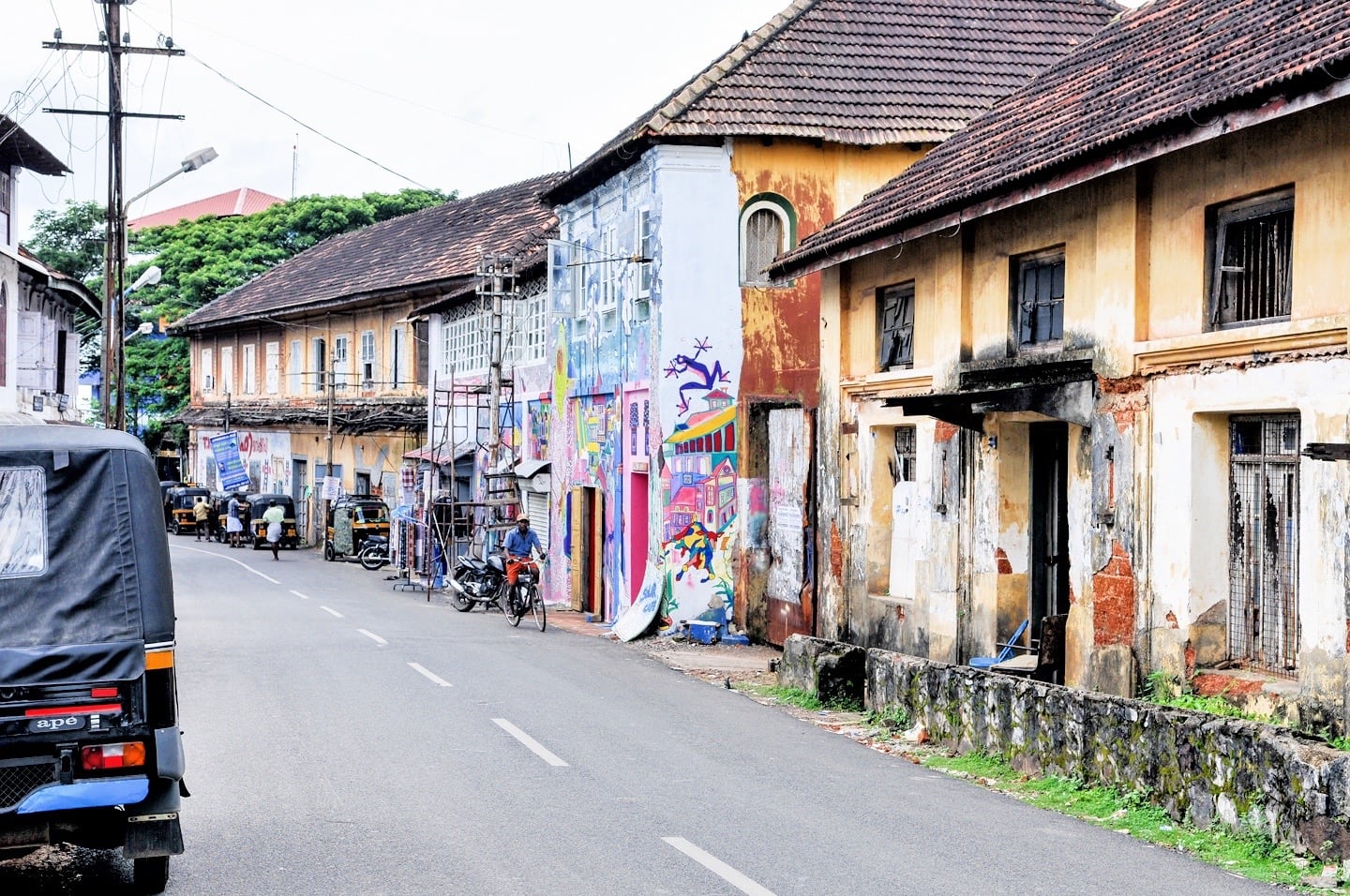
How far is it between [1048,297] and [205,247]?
52.9 metres

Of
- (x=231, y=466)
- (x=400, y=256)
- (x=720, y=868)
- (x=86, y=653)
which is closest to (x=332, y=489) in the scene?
(x=400, y=256)

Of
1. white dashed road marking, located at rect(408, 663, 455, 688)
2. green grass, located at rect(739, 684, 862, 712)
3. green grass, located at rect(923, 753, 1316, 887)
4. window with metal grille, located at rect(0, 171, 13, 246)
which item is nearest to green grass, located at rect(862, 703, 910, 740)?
green grass, located at rect(739, 684, 862, 712)

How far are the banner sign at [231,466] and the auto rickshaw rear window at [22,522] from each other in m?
47.9

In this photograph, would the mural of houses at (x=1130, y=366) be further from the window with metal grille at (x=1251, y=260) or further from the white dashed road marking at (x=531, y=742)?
the white dashed road marking at (x=531, y=742)

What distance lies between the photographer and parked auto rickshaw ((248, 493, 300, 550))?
152 ft

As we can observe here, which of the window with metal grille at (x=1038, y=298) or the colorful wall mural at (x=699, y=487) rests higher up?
the window with metal grille at (x=1038, y=298)

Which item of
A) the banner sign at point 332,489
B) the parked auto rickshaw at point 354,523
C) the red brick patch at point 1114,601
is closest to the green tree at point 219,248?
the banner sign at point 332,489

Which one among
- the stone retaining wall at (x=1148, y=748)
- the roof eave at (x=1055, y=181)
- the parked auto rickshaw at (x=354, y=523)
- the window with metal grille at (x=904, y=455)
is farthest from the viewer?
the parked auto rickshaw at (x=354, y=523)

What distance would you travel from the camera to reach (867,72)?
23812 millimetres

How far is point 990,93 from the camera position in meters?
23.6

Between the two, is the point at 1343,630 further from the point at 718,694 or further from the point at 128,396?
the point at 128,396

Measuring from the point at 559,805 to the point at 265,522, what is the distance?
37620 millimetres

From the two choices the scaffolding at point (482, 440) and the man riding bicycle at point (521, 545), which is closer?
the man riding bicycle at point (521, 545)

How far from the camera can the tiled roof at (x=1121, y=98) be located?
10.7 meters
